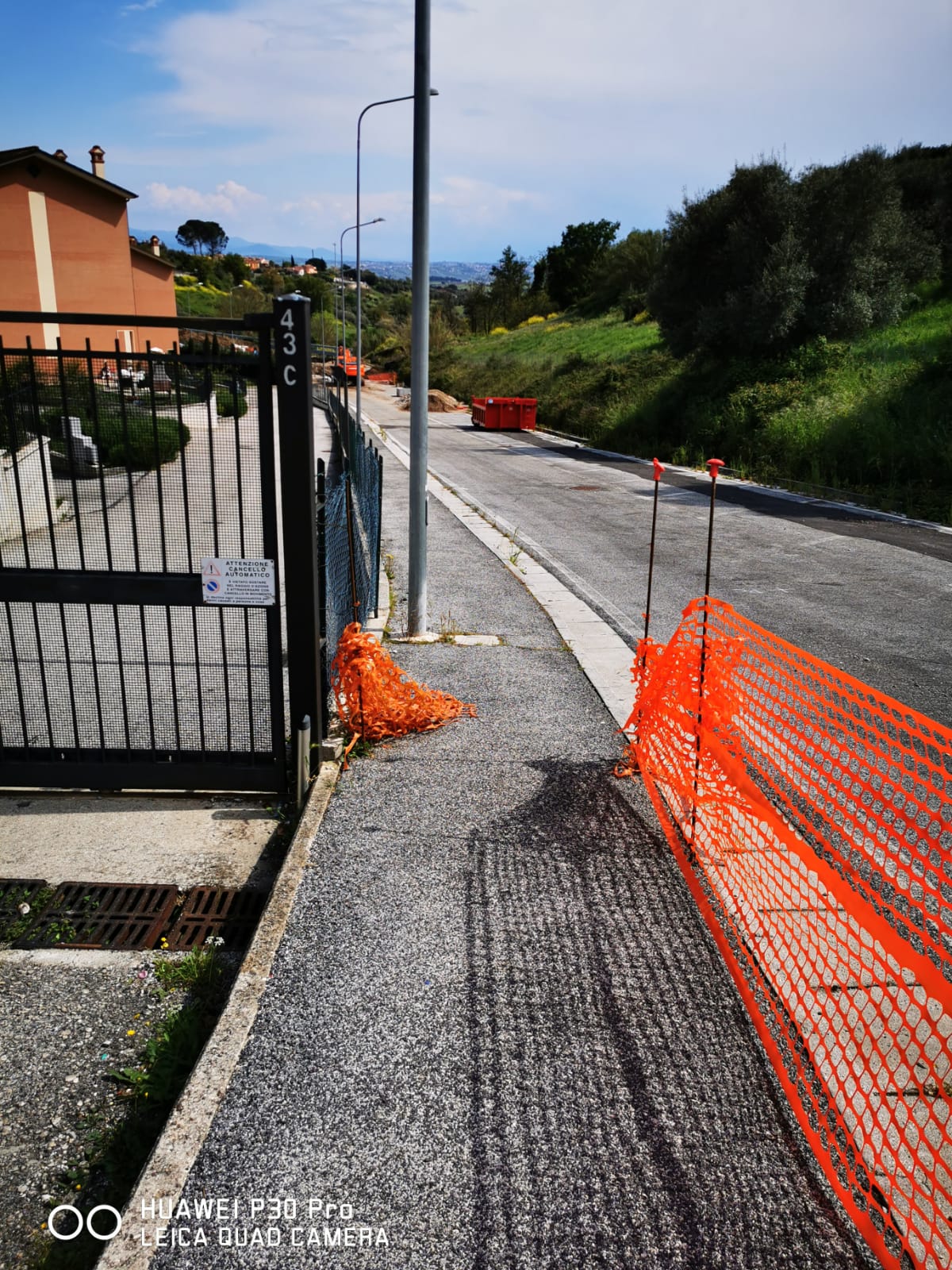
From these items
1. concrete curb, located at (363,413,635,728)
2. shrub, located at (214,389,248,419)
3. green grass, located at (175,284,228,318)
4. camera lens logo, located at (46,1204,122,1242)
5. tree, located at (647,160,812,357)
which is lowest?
camera lens logo, located at (46,1204,122,1242)

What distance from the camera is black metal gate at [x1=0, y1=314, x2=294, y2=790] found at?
4941 mm

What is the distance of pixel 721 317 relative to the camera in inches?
1164

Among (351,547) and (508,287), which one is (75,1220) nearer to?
(351,547)

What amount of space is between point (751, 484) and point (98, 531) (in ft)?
51.0

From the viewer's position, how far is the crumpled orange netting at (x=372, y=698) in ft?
19.6

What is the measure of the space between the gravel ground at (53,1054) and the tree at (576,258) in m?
87.3

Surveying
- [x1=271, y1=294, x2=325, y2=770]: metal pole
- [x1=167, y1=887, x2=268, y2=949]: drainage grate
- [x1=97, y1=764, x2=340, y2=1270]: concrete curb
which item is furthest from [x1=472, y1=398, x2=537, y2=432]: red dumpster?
[x1=97, y1=764, x2=340, y2=1270]: concrete curb

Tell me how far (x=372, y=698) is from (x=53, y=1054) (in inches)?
114

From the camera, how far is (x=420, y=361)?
838 cm

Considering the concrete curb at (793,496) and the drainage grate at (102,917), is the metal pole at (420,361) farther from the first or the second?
the concrete curb at (793,496)

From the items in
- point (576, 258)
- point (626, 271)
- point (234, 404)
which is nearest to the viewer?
point (234, 404)

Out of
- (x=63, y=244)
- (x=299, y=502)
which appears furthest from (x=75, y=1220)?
(x=63, y=244)

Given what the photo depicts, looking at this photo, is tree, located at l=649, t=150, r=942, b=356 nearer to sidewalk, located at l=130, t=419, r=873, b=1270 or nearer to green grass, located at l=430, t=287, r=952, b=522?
green grass, located at l=430, t=287, r=952, b=522

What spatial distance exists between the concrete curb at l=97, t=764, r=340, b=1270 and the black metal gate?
1.35 meters
